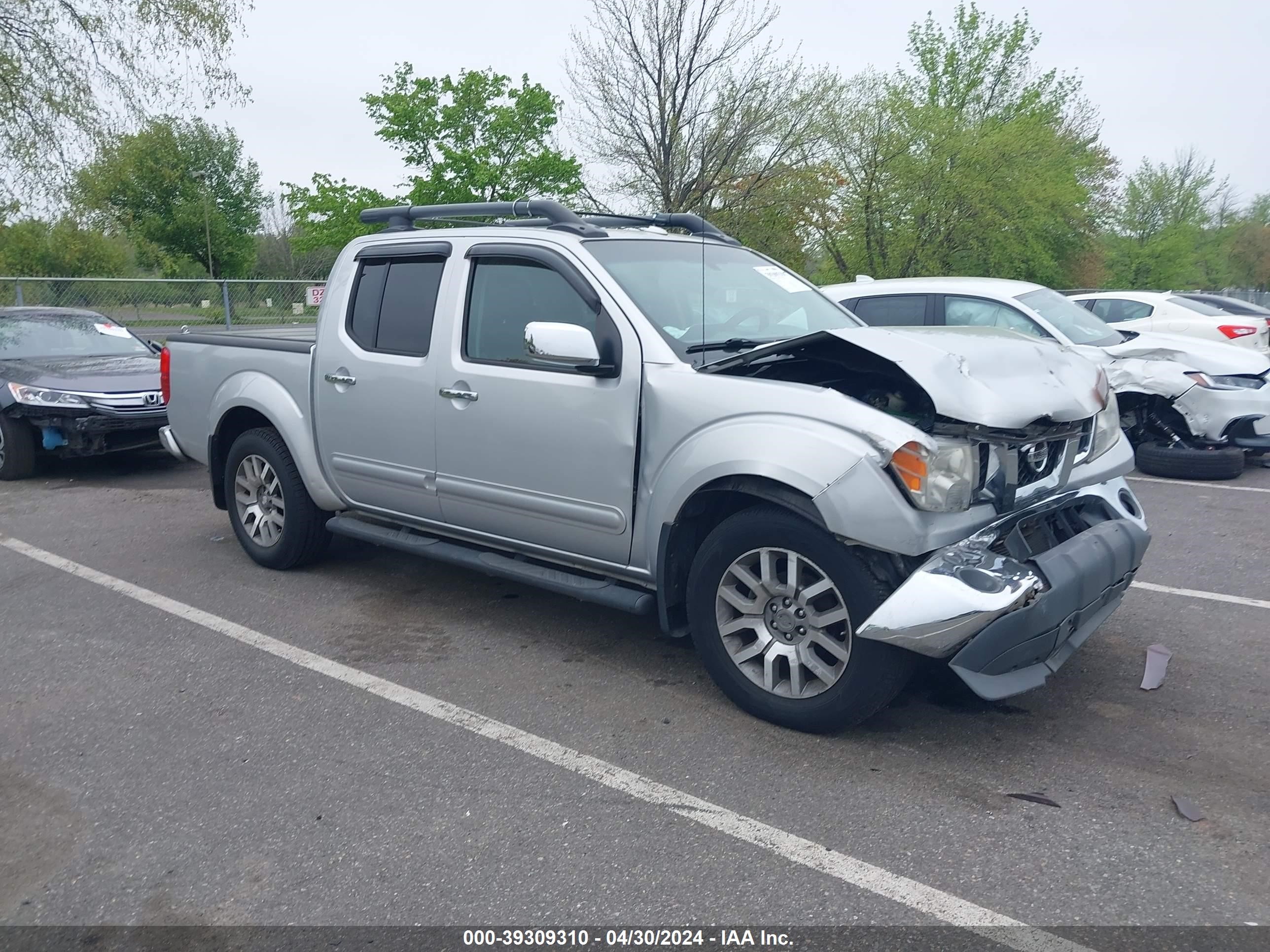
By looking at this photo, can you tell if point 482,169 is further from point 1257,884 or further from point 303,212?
point 1257,884

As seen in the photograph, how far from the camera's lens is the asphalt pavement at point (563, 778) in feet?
9.29

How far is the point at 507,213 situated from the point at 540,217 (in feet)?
0.62

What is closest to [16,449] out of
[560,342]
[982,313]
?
[560,342]

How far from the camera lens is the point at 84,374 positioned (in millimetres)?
9305

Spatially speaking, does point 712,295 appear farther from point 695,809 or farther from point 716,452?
point 695,809

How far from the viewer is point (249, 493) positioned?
6.05m

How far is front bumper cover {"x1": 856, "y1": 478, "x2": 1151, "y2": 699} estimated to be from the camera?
10.8 ft

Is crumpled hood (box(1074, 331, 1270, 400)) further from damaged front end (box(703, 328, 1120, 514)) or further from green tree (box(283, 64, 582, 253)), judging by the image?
green tree (box(283, 64, 582, 253))

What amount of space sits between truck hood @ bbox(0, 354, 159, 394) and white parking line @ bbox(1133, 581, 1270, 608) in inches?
321

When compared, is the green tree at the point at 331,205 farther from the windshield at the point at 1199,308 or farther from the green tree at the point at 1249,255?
the green tree at the point at 1249,255

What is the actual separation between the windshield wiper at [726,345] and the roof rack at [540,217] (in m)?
0.78

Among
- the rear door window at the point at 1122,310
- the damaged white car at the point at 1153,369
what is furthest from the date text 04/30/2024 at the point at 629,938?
the rear door window at the point at 1122,310

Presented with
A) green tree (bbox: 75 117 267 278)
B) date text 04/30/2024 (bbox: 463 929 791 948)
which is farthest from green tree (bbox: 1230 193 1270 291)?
date text 04/30/2024 (bbox: 463 929 791 948)

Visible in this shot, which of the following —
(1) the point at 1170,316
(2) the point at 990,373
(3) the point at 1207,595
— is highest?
(1) the point at 1170,316
